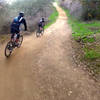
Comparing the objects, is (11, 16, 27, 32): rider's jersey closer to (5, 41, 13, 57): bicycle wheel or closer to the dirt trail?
(5, 41, 13, 57): bicycle wheel

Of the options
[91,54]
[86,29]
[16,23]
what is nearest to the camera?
[16,23]

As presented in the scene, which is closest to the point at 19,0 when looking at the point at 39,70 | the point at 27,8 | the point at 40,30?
the point at 27,8

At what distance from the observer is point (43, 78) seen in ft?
18.4

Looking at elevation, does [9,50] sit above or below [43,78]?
above

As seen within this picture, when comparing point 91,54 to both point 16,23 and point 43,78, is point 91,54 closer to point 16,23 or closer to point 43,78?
point 43,78

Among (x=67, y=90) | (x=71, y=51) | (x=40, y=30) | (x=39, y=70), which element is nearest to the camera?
(x=67, y=90)

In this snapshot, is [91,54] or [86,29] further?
[86,29]

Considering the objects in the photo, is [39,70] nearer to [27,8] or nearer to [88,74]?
[88,74]

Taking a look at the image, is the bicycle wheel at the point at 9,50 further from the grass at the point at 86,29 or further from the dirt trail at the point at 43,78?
the grass at the point at 86,29

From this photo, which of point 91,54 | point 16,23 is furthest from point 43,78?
point 16,23

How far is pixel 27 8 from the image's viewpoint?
19469 millimetres

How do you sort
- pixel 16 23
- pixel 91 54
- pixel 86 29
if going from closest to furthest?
pixel 16 23
pixel 91 54
pixel 86 29

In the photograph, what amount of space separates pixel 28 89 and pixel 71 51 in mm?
4303

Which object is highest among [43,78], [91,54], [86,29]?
[86,29]
